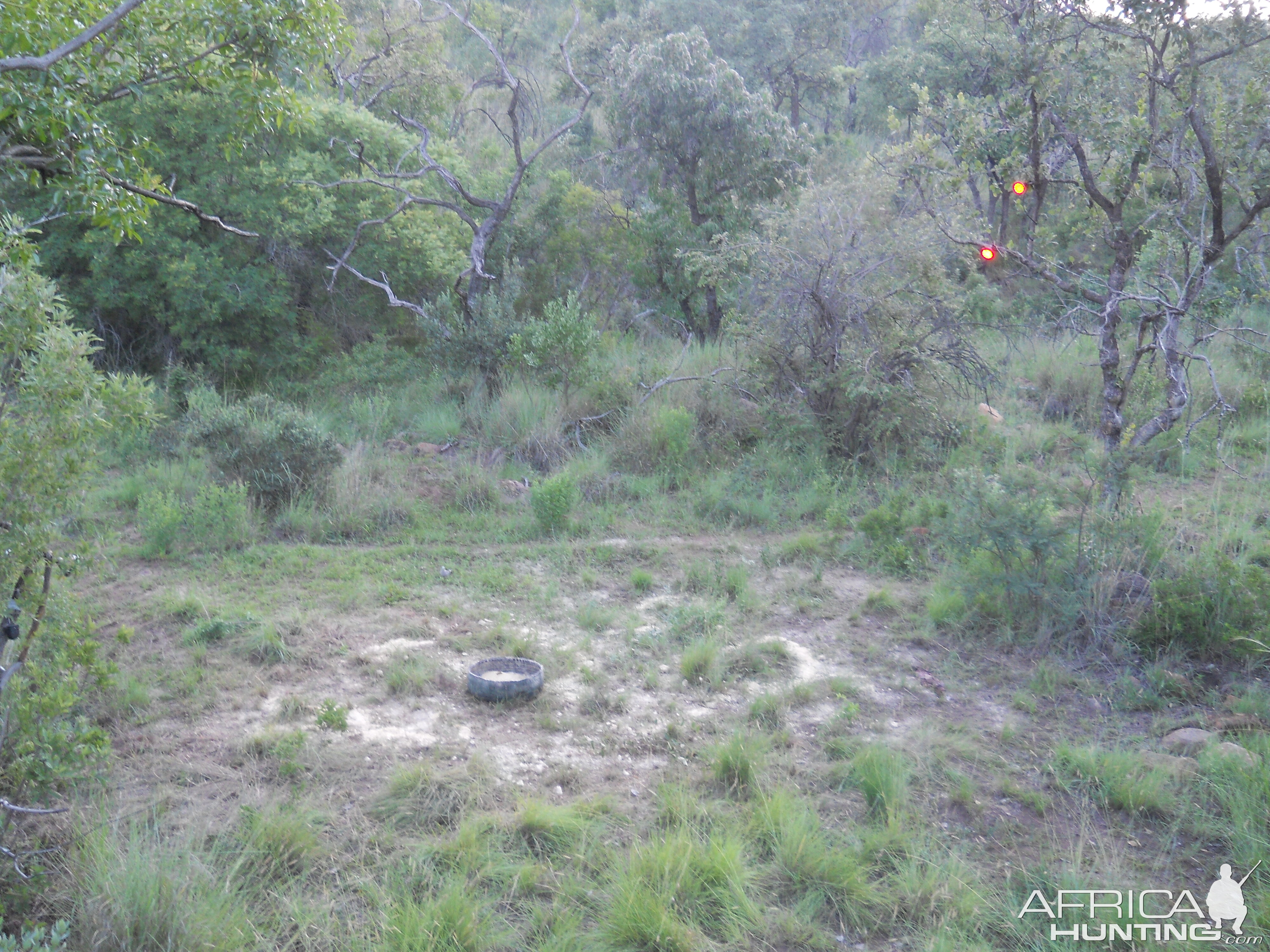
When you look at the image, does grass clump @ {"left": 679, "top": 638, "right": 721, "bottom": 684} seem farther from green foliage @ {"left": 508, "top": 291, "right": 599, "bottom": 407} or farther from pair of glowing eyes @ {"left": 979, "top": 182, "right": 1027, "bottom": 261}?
green foliage @ {"left": 508, "top": 291, "right": 599, "bottom": 407}

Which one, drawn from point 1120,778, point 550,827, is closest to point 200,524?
point 550,827

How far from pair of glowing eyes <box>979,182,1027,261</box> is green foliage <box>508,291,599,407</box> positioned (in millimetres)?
4601

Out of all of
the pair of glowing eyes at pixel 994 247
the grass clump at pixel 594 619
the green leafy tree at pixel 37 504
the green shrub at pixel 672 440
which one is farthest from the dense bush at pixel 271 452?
the pair of glowing eyes at pixel 994 247

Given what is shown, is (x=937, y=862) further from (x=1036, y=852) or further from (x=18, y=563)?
(x=18, y=563)

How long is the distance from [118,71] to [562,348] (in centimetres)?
638

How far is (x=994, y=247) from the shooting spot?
7.36 meters

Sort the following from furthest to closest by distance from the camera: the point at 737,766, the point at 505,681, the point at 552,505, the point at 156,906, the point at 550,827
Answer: the point at 552,505, the point at 505,681, the point at 737,766, the point at 550,827, the point at 156,906

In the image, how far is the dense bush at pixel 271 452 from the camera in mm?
8117

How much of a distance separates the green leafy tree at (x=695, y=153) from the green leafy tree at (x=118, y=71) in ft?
25.4

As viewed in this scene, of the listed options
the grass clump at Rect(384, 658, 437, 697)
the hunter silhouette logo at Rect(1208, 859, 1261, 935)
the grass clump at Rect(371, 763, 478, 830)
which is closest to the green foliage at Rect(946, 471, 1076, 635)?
the hunter silhouette logo at Rect(1208, 859, 1261, 935)

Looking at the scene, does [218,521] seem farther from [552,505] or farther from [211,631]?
[552,505]

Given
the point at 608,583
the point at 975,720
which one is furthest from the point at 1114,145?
the point at 608,583

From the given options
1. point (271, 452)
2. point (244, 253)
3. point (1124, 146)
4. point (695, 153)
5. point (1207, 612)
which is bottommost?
point (271, 452)

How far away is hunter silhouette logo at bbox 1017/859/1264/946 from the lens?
128 inches
